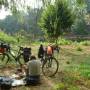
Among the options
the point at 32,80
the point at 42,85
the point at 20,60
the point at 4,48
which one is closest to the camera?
the point at 42,85

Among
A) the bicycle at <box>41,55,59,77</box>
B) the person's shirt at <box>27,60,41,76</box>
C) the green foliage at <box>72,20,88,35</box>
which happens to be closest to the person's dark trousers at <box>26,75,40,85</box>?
the person's shirt at <box>27,60,41,76</box>

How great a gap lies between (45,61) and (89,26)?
56593 millimetres

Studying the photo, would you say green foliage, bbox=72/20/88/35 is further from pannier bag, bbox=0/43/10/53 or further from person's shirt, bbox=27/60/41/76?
person's shirt, bbox=27/60/41/76

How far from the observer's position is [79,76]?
1410 cm

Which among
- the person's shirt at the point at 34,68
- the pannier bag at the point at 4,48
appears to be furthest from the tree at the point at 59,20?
the person's shirt at the point at 34,68

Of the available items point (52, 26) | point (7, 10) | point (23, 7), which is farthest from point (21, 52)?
point (52, 26)

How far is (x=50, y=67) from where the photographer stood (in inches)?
549

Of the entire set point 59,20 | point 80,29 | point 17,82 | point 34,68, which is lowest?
point 80,29

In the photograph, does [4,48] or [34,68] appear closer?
[34,68]

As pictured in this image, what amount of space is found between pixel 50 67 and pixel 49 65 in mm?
89

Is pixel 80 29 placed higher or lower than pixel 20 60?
lower

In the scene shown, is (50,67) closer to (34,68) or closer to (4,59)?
(34,68)

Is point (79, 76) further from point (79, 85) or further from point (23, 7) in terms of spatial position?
point (23, 7)

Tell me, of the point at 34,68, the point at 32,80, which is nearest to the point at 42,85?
the point at 32,80
